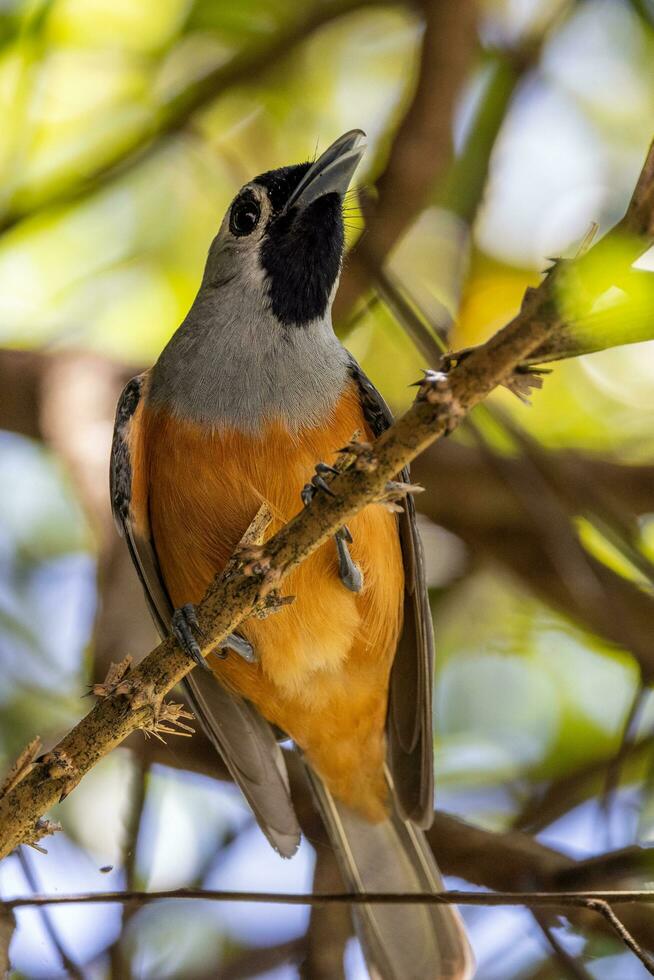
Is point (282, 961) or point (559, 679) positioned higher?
point (559, 679)

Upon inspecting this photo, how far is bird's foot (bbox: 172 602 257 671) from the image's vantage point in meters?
2.96

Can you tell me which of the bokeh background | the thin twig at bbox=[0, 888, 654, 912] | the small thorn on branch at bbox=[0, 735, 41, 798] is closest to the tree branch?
the bokeh background

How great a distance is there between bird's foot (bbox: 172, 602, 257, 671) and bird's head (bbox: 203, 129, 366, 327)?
133 cm

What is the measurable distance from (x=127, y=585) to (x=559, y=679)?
2.51 m

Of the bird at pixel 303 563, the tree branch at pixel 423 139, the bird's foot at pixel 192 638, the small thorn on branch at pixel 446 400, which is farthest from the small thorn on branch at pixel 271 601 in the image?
the tree branch at pixel 423 139

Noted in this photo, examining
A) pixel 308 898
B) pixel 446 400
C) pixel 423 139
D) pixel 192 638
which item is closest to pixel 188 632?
pixel 192 638

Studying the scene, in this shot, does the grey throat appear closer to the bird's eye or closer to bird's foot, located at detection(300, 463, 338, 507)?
the bird's eye

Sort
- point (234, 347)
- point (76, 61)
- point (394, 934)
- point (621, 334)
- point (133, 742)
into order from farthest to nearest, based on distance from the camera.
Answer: point (76, 61), point (133, 742), point (394, 934), point (234, 347), point (621, 334)

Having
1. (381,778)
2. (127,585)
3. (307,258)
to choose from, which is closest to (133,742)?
(127,585)

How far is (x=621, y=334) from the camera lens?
217 centimetres

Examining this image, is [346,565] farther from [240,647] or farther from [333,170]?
[333,170]

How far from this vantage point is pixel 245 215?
4.88 m

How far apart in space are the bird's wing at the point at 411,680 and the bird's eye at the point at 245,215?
0.81 meters

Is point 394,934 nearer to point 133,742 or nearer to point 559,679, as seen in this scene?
point 133,742
